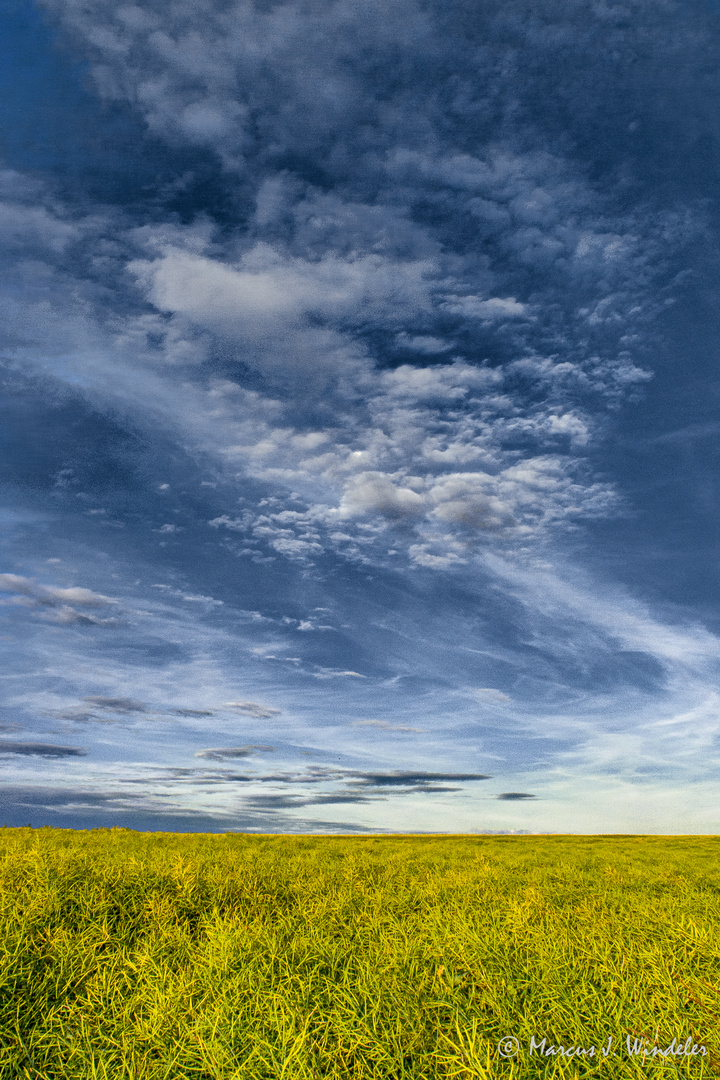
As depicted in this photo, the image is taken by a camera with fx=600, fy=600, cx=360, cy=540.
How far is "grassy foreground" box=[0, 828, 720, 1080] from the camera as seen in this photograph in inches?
202

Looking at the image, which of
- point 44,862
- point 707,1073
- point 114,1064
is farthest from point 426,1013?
point 44,862

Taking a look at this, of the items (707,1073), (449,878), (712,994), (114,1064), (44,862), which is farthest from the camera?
(449,878)

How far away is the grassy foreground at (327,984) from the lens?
512cm

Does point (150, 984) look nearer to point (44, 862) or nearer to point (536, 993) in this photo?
point (536, 993)

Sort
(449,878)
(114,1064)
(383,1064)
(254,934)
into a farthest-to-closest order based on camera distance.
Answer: (449,878)
(254,934)
(114,1064)
(383,1064)

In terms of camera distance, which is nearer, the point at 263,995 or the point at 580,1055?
the point at 580,1055

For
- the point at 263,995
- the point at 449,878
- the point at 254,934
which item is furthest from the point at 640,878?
the point at 263,995

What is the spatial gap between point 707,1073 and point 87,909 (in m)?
9.02

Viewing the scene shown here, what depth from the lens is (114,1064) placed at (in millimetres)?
5562

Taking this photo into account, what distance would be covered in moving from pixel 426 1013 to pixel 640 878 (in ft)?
50.5

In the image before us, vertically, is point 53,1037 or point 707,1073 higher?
point 707,1073

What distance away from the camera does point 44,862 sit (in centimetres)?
1232

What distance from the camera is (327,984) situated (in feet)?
21.4

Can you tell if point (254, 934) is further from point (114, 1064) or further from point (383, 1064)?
point (383, 1064)
